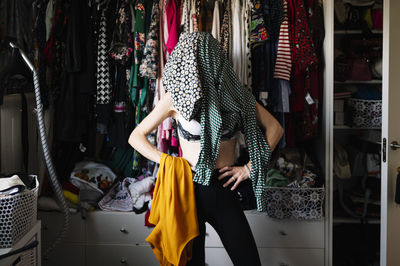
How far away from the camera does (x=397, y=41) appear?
6.88 feet

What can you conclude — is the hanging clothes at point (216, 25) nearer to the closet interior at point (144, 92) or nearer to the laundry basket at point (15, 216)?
the closet interior at point (144, 92)

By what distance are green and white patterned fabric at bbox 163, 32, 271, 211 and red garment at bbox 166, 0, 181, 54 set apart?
693mm

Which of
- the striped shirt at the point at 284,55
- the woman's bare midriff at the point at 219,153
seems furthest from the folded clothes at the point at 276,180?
the woman's bare midriff at the point at 219,153

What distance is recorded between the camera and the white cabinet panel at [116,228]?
2.41 metres

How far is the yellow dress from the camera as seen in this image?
1.62 m

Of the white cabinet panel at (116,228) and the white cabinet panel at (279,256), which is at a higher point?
the white cabinet panel at (116,228)

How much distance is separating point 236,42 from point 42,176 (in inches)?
62.9

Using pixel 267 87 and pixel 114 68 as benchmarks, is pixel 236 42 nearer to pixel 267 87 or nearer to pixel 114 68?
→ pixel 267 87

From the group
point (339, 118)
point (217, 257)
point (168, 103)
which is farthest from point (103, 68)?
point (339, 118)

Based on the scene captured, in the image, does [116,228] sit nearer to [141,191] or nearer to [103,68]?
[141,191]

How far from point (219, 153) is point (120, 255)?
118cm

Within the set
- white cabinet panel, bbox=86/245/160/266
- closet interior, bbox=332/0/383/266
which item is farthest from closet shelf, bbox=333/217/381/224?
white cabinet panel, bbox=86/245/160/266

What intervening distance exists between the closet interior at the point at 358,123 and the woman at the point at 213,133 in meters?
1.18

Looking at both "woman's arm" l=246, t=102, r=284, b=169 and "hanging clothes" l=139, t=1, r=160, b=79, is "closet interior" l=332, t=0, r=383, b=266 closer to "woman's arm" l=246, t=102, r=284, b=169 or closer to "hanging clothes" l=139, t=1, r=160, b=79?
"woman's arm" l=246, t=102, r=284, b=169
